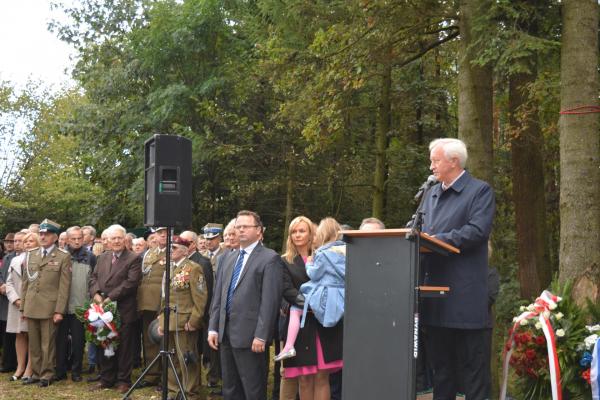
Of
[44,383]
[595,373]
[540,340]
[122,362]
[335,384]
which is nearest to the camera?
[595,373]

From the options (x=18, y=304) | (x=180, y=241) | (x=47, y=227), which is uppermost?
(x=47, y=227)

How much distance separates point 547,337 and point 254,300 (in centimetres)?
239

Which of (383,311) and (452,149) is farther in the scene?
(452,149)

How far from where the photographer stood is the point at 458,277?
4562 millimetres

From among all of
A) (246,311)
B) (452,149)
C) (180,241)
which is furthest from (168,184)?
(452,149)

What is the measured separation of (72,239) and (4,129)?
25606 mm

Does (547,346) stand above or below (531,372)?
above

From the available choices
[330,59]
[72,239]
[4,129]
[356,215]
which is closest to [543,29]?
[330,59]

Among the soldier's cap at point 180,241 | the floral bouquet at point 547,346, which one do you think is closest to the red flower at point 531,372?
the floral bouquet at point 547,346

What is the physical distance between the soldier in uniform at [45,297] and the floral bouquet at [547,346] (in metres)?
6.17

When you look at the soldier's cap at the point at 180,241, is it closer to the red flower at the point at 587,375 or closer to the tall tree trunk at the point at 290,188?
the red flower at the point at 587,375

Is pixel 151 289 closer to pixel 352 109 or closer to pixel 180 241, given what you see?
pixel 180 241

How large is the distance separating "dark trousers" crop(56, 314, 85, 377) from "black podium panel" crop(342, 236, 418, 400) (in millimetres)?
6521

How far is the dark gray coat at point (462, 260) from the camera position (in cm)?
451
